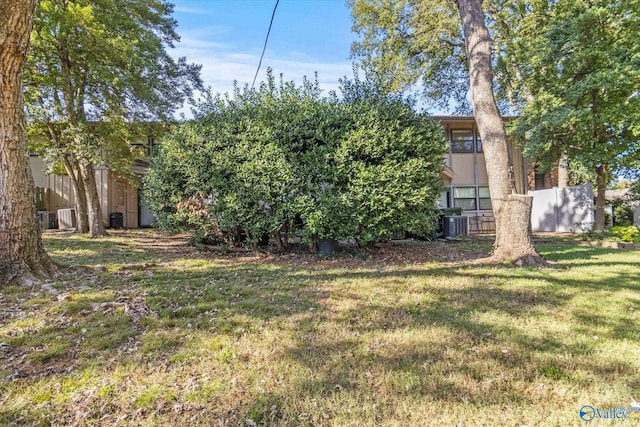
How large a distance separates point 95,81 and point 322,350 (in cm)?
1203

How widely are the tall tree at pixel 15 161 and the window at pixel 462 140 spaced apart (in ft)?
53.5

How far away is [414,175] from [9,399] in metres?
5.96

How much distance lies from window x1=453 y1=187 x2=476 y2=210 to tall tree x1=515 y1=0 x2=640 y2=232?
515 centimetres

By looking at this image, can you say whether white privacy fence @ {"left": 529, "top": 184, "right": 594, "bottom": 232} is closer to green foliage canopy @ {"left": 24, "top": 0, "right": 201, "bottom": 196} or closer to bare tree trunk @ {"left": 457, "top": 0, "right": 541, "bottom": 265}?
bare tree trunk @ {"left": 457, "top": 0, "right": 541, "bottom": 265}

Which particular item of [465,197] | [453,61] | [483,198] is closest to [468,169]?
[465,197]

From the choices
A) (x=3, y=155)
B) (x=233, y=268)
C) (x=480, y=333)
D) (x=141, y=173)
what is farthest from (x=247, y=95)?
(x=141, y=173)

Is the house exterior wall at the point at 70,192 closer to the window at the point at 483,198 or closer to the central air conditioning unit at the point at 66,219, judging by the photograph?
the central air conditioning unit at the point at 66,219

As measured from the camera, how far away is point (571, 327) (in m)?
3.17

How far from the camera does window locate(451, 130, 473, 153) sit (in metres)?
17.0

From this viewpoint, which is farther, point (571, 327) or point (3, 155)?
point (3, 155)

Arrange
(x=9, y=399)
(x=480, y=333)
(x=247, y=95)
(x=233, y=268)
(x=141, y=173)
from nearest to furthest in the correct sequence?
(x=9, y=399), (x=480, y=333), (x=233, y=268), (x=247, y=95), (x=141, y=173)

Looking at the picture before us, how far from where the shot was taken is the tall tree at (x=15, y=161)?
14.0 feet

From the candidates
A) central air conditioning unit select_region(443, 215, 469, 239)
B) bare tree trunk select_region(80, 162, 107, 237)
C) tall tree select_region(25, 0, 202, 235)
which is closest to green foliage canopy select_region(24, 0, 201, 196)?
tall tree select_region(25, 0, 202, 235)

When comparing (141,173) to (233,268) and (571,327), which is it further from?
(571,327)
